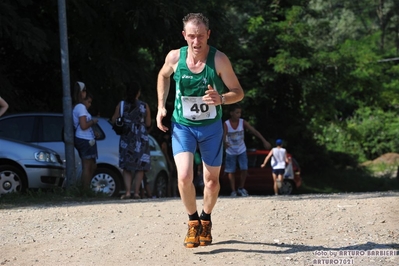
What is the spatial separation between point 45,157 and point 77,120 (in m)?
0.80

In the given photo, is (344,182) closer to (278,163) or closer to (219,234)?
(278,163)

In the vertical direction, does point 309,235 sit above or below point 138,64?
below

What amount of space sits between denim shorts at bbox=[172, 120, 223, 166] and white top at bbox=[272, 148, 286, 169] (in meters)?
12.2

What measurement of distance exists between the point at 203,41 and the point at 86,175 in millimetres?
6418

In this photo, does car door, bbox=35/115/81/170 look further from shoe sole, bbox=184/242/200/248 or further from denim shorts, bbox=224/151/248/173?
shoe sole, bbox=184/242/200/248

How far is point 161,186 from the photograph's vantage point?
16000mm

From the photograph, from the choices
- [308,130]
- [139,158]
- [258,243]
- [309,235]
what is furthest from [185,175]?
[308,130]

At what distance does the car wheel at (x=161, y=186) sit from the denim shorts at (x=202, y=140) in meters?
8.64

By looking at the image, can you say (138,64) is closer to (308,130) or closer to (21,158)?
(21,158)

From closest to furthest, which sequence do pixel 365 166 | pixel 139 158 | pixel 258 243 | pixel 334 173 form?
pixel 258 243 < pixel 139 158 < pixel 334 173 < pixel 365 166

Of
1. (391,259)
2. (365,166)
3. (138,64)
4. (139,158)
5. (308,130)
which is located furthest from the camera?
(365,166)

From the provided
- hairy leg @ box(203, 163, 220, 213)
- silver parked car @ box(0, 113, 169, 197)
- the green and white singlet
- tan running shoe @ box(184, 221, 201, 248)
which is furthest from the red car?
the green and white singlet

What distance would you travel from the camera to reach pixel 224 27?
59.7 feet

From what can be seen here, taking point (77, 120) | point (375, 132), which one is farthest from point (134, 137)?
point (375, 132)
